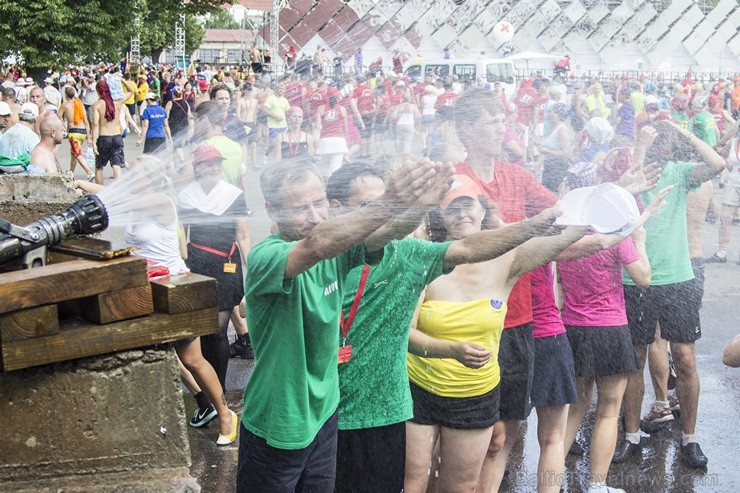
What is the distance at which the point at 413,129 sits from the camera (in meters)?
15.1

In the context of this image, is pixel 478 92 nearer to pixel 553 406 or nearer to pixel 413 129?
pixel 553 406

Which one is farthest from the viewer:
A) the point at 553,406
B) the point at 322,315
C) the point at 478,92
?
the point at 478,92

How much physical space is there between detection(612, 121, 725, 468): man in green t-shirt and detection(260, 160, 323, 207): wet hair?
268cm

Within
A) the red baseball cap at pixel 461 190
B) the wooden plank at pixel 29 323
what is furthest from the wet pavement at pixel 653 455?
the wooden plank at pixel 29 323

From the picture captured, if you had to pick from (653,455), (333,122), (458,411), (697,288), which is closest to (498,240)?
(458,411)

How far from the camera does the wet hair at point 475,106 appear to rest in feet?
15.7

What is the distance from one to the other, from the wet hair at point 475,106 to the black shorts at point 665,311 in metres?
1.26

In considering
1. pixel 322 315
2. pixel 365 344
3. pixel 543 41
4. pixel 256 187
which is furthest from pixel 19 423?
pixel 543 41

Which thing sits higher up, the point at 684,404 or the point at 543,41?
the point at 543,41

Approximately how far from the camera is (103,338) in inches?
90.4

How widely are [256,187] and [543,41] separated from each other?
17.9 m

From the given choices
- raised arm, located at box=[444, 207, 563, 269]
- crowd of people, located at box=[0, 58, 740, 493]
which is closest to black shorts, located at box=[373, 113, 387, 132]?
crowd of people, located at box=[0, 58, 740, 493]

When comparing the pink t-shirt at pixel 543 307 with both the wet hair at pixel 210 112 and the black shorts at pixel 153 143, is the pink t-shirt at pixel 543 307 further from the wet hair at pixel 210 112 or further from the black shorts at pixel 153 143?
the black shorts at pixel 153 143

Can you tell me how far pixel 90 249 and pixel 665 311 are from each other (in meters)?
3.68
